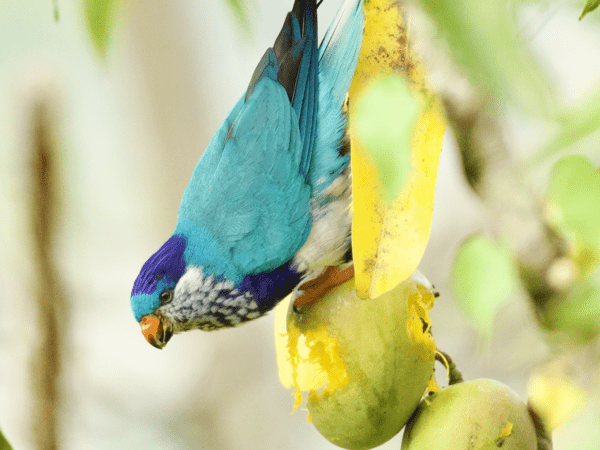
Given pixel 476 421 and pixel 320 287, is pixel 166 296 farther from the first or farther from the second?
pixel 476 421

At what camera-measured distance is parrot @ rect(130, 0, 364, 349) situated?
0.55m

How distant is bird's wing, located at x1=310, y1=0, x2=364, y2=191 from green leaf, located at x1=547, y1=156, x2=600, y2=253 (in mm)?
261

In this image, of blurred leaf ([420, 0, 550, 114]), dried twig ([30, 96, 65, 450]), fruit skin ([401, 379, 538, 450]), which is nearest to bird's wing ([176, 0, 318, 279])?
fruit skin ([401, 379, 538, 450])

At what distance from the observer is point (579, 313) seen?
0.40 meters

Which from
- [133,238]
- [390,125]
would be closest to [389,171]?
[390,125]

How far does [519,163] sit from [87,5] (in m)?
0.36

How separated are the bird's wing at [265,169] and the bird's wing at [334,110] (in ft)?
0.05

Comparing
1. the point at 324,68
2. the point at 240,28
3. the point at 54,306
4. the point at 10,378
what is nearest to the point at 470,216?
the point at 324,68

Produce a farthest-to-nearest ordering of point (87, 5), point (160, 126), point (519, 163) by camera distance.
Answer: point (160, 126) → point (519, 163) → point (87, 5)

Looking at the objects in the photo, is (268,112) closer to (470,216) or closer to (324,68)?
(324,68)

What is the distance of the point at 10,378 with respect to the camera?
1.19m

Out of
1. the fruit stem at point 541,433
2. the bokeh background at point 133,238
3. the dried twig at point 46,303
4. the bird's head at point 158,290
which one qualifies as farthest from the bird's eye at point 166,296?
the dried twig at point 46,303

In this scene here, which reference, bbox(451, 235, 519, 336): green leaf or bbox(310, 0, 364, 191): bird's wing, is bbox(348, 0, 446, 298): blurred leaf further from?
bbox(310, 0, 364, 191): bird's wing

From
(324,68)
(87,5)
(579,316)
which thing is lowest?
(579,316)
